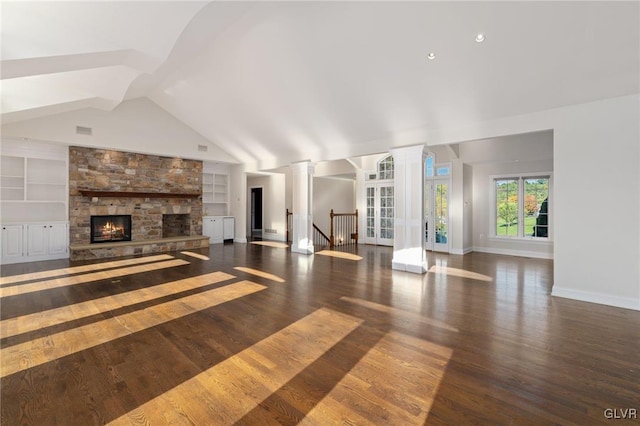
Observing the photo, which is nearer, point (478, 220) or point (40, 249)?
point (40, 249)

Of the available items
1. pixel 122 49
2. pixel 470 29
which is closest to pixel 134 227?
pixel 122 49

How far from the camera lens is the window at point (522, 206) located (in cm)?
796

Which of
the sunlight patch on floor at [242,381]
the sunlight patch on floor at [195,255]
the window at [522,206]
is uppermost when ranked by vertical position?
the window at [522,206]

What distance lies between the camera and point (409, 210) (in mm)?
6086

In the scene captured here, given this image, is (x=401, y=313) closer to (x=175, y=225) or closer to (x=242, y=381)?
(x=242, y=381)

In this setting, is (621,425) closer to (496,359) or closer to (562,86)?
(496,359)

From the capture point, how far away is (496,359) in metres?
2.58

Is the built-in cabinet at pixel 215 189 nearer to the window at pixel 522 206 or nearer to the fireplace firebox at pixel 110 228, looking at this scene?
the fireplace firebox at pixel 110 228

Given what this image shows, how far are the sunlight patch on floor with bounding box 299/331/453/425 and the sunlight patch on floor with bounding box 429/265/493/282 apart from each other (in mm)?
3293

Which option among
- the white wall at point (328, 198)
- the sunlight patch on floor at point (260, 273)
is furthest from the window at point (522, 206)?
the sunlight patch on floor at point (260, 273)

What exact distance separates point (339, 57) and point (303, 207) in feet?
14.7

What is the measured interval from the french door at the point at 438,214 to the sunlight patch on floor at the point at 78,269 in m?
7.20

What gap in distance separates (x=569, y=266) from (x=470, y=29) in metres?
3.54

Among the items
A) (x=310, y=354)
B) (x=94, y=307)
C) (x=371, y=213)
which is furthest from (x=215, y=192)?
(x=310, y=354)
